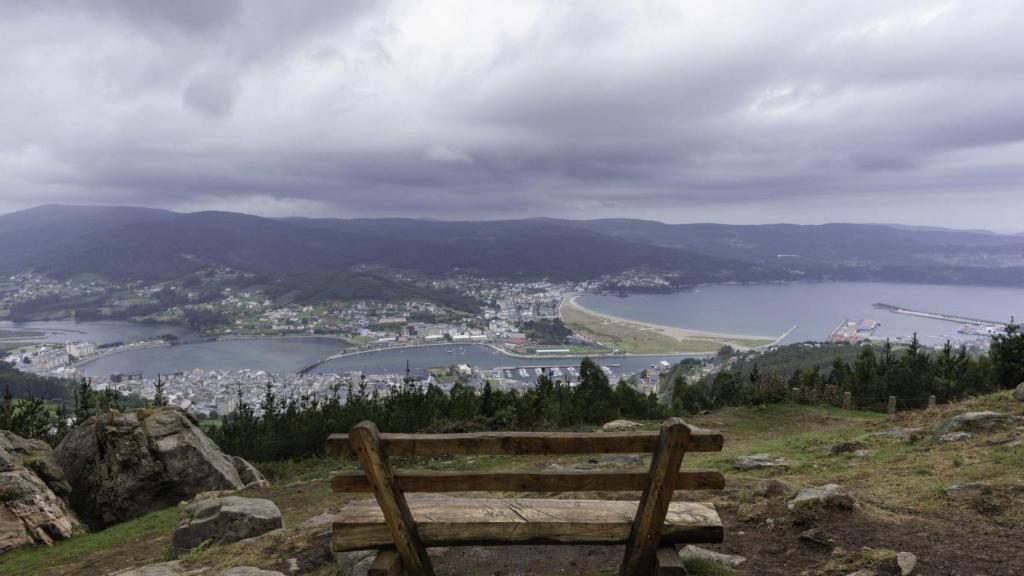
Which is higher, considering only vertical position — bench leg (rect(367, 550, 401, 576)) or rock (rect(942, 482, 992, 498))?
bench leg (rect(367, 550, 401, 576))

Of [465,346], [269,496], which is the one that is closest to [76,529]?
[269,496]

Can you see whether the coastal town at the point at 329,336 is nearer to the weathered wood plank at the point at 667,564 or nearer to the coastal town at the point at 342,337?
the coastal town at the point at 342,337

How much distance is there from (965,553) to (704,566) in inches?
92.5

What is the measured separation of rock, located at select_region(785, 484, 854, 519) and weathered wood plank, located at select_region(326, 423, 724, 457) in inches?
119

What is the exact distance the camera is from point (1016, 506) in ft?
17.6

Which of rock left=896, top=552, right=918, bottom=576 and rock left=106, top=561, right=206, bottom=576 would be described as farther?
rock left=106, top=561, right=206, bottom=576

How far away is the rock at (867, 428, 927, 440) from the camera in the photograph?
9.27m

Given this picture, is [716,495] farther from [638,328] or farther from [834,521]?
[638,328]

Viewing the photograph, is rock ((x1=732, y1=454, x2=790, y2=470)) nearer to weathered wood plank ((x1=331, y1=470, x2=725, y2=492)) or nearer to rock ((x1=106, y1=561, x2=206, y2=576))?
weathered wood plank ((x1=331, y1=470, x2=725, y2=492))

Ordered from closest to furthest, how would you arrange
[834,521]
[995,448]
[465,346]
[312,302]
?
[834,521]
[995,448]
[465,346]
[312,302]

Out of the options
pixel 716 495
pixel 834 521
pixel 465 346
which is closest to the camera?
pixel 834 521

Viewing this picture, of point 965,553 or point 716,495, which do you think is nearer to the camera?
point 965,553

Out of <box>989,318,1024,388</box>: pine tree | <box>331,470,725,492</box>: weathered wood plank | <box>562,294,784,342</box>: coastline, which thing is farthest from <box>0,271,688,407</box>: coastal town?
<box>331,470,725,492</box>: weathered wood plank

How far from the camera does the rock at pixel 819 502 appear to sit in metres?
5.42
